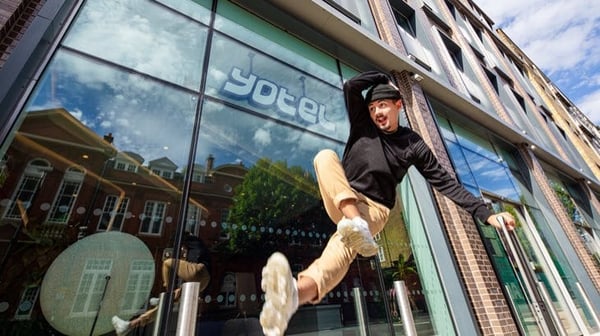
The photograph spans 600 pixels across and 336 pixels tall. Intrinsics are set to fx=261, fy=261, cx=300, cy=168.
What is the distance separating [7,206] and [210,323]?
1.78m

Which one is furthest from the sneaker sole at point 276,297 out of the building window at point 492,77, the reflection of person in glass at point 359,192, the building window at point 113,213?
the building window at point 492,77

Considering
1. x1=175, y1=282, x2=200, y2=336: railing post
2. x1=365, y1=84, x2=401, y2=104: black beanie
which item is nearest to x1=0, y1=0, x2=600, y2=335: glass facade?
x1=175, y1=282, x2=200, y2=336: railing post

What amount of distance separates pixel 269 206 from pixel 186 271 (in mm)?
1179

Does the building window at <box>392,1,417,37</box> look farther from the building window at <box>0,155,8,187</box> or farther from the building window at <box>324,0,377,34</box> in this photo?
the building window at <box>0,155,8,187</box>

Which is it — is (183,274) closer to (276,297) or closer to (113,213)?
(113,213)

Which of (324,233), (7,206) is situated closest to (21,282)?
(7,206)

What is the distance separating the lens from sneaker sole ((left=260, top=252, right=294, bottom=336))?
106 cm

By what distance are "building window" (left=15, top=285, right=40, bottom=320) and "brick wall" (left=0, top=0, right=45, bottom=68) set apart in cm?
173

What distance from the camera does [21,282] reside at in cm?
183

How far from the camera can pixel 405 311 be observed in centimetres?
114

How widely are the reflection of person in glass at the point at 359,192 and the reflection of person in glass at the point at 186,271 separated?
134 cm

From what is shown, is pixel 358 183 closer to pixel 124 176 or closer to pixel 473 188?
pixel 124 176

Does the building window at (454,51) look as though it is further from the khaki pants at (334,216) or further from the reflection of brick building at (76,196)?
the reflection of brick building at (76,196)

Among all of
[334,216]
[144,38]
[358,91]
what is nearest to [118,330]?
[334,216]
